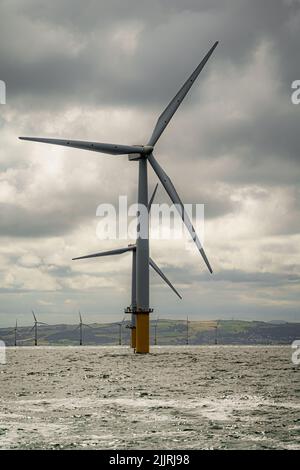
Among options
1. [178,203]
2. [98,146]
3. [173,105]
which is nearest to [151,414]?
[178,203]

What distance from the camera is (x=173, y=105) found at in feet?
319

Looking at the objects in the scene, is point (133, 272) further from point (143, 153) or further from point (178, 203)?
point (178, 203)

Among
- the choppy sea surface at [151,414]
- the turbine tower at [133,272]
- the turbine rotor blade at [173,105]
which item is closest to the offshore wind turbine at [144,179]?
the turbine rotor blade at [173,105]

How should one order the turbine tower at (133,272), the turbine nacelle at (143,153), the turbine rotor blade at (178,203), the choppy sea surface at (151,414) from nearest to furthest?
1. the choppy sea surface at (151,414)
2. the turbine rotor blade at (178,203)
3. the turbine nacelle at (143,153)
4. the turbine tower at (133,272)

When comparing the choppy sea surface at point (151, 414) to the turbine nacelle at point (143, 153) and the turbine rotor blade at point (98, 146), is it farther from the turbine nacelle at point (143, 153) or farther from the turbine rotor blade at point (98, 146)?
the turbine nacelle at point (143, 153)

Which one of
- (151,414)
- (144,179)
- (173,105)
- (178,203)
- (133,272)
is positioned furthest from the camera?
(133,272)

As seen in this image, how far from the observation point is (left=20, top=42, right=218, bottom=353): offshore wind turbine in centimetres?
9081

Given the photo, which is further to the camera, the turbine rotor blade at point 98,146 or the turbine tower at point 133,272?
the turbine tower at point 133,272

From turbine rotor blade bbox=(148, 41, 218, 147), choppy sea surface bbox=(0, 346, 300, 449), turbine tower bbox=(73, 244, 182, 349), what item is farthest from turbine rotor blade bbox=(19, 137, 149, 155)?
choppy sea surface bbox=(0, 346, 300, 449)

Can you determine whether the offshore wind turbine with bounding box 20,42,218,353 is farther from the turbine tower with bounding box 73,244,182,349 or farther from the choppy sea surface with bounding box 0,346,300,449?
the choppy sea surface with bounding box 0,346,300,449

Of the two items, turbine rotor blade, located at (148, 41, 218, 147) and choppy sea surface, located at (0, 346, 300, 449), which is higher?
turbine rotor blade, located at (148, 41, 218, 147)

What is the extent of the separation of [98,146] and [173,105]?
496 inches

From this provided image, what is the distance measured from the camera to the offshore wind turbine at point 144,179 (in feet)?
298

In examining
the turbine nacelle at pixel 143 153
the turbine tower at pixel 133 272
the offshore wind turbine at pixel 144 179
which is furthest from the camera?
the turbine tower at pixel 133 272
